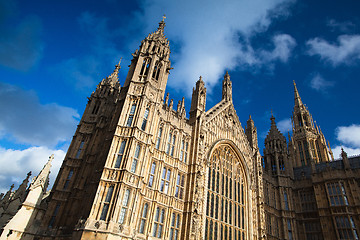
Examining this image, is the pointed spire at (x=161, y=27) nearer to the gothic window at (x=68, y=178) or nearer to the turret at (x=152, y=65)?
the turret at (x=152, y=65)

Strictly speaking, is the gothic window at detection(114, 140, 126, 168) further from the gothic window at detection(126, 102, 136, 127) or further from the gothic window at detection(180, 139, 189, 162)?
the gothic window at detection(180, 139, 189, 162)

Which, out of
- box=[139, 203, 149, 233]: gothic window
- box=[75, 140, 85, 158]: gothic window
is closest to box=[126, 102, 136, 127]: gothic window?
box=[139, 203, 149, 233]: gothic window

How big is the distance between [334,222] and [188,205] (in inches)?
945

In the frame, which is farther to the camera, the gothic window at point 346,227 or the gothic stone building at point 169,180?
the gothic window at point 346,227

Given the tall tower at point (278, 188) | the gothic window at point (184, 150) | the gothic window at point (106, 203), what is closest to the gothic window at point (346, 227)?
the tall tower at point (278, 188)

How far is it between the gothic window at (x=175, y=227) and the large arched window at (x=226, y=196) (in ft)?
13.2

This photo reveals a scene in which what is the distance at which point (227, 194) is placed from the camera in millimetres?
32531

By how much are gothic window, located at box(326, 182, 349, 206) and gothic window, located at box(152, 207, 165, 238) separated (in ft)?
90.5

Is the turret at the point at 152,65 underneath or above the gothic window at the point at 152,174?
above

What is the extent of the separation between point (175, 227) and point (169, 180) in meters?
4.50

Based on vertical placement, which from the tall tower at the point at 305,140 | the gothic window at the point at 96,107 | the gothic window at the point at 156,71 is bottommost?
the gothic window at the point at 96,107

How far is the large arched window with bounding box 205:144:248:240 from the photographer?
29.2 metres

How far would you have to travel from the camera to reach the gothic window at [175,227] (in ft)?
80.9

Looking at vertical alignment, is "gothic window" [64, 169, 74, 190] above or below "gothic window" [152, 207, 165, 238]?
above
